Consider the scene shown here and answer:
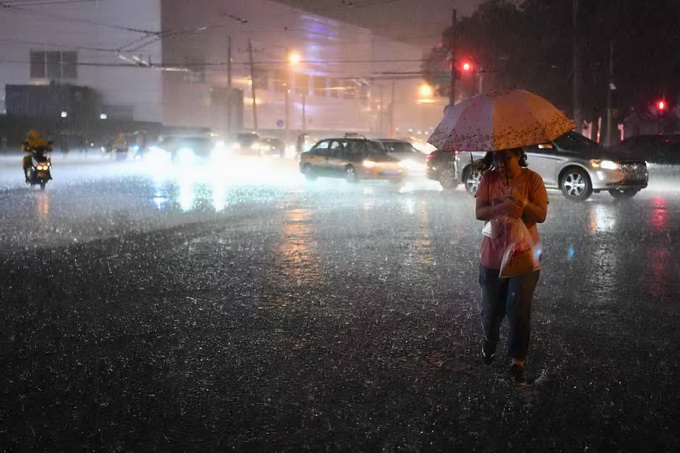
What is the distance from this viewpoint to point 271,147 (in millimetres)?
56125

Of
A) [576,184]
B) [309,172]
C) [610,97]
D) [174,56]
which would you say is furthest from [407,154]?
[174,56]

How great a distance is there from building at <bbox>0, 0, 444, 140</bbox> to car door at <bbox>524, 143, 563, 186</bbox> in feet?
127

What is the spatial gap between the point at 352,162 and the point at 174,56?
126 feet

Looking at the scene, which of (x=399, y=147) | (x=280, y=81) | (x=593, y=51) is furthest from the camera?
(x=280, y=81)

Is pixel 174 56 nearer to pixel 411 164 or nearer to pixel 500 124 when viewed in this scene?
pixel 411 164

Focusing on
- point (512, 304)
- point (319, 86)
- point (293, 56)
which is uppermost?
point (293, 56)

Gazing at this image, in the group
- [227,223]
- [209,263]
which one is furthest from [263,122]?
[209,263]

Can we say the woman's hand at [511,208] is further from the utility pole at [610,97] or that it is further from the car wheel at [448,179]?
the utility pole at [610,97]

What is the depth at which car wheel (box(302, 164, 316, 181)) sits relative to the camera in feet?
97.8

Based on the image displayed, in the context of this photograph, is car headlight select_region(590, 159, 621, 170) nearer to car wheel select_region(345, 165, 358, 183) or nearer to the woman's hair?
car wheel select_region(345, 165, 358, 183)

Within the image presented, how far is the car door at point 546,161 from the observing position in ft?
68.9

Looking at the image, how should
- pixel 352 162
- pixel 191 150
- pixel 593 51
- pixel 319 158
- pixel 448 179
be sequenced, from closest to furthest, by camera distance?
pixel 448 179 < pixel 352 162 < pixel 319 158 < pixel 593 51 < pixel 191 150

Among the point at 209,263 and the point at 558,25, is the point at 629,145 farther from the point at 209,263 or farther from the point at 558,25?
the point at 209,263

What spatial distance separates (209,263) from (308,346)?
465 centimetres
